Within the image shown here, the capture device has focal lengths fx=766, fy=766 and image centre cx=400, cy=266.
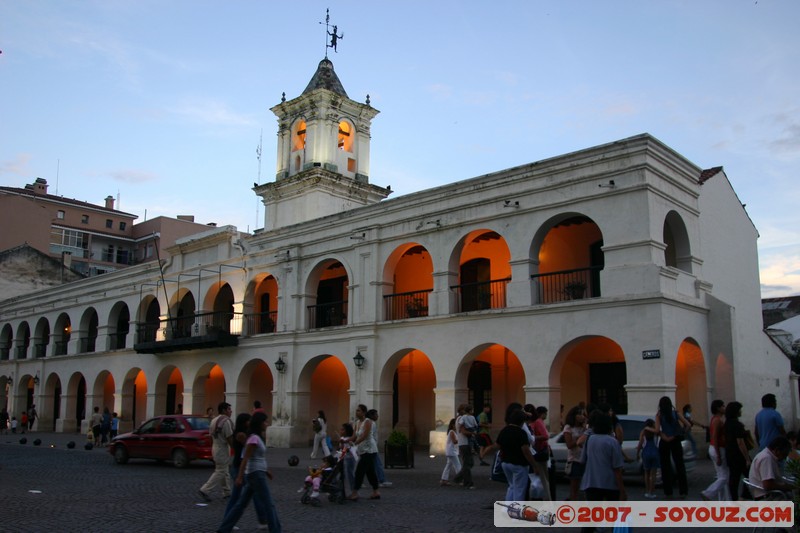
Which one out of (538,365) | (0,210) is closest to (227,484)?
(538,365)

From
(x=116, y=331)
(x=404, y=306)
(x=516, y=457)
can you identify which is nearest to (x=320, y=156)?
(x=404, y=306)

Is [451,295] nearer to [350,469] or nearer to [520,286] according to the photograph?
[520,286]

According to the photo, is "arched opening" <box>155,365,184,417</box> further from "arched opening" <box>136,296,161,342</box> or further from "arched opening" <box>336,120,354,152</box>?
"arched opening" <box>336,120,354,152</box>

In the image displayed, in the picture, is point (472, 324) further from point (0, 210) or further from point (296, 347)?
point (0, 210)

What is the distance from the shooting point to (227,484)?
13.2 metres

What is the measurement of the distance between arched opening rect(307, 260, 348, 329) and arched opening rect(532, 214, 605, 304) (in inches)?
296

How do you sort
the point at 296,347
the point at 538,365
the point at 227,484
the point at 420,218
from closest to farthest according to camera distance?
the point at 227,484
the point at 538,365
the point at 420,218
the point at 296,347

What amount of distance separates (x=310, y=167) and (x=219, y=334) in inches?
309

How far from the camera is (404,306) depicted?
24953 mm

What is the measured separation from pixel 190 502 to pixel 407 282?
15.3 metres

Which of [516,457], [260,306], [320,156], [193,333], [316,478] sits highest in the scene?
[320,156]

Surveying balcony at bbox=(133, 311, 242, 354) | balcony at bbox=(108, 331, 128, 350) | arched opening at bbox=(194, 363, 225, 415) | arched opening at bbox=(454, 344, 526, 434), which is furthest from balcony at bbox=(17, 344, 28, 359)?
arched opening at bbox=(454, 344, 526, 434)

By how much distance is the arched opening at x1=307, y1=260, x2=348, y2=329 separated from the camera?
2648cm

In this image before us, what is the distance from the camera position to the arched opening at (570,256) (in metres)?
21.2
